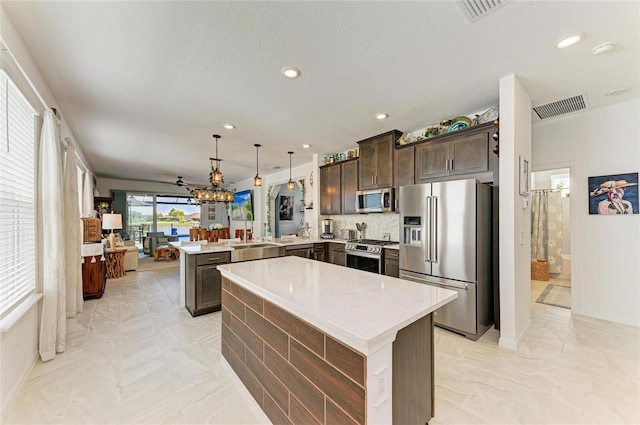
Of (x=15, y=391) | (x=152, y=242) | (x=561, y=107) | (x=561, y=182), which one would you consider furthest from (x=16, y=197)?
(x=561, y=182)

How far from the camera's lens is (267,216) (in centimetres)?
757

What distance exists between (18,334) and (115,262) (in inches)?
160

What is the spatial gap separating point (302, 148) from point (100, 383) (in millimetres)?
4152

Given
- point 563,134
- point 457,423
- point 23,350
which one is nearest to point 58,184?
point 23,350

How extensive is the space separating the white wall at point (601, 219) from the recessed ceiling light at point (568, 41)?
182 cm

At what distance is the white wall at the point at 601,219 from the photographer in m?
2.88

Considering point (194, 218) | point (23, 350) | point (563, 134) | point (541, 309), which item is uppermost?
point (563, 134)

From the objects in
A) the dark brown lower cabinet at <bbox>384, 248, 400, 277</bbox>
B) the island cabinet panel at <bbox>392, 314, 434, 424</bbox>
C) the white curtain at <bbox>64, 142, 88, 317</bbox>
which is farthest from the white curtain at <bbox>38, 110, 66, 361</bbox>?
the dark brown lower cabinet at <bbox>384, 248, 400, 277</bbox>

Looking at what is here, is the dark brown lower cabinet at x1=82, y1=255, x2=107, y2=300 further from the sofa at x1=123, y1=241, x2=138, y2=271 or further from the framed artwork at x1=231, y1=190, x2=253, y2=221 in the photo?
the framed artwork at x1=231, y1=190, x2=253, y2=221

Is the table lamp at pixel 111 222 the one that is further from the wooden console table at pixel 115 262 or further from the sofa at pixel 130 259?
the sofa at pixel 130 259

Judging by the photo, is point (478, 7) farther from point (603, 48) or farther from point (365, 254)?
point (365, 254)

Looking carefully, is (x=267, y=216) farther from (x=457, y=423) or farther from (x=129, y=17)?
(x=457, y=423)

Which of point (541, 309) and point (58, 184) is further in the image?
point (541, 309)

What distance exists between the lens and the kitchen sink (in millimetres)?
3703
